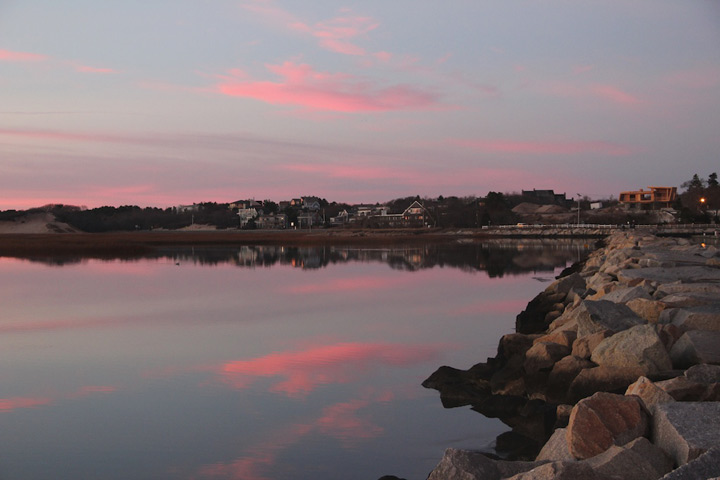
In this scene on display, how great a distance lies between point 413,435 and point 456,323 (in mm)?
8941

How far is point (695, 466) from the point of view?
12.6ft

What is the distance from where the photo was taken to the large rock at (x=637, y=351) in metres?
7.06

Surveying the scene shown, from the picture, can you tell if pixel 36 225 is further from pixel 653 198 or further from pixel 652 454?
pixel 652 454

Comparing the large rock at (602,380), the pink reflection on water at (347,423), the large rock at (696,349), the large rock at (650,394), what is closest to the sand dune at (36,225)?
the pink reflection on water at (347,423)

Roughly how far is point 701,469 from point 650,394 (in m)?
1.54

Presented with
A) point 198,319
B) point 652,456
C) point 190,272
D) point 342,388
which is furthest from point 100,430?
point 190,272

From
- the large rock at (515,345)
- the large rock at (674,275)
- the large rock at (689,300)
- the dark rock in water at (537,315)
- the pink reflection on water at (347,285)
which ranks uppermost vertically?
the large rock at (689,300)

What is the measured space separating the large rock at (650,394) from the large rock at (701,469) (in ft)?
3.90

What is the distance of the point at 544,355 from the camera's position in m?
8.45

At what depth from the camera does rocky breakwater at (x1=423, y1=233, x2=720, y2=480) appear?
4.34 meters

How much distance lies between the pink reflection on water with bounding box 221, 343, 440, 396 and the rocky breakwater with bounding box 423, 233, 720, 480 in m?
1.78

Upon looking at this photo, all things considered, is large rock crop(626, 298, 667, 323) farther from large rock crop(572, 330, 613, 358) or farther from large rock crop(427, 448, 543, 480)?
large rock crop(427, 448, 543, 480)

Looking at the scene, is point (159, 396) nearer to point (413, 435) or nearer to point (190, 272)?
point (413, 435)

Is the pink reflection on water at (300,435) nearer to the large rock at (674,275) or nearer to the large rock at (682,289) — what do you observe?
the large rock at (682,289)
